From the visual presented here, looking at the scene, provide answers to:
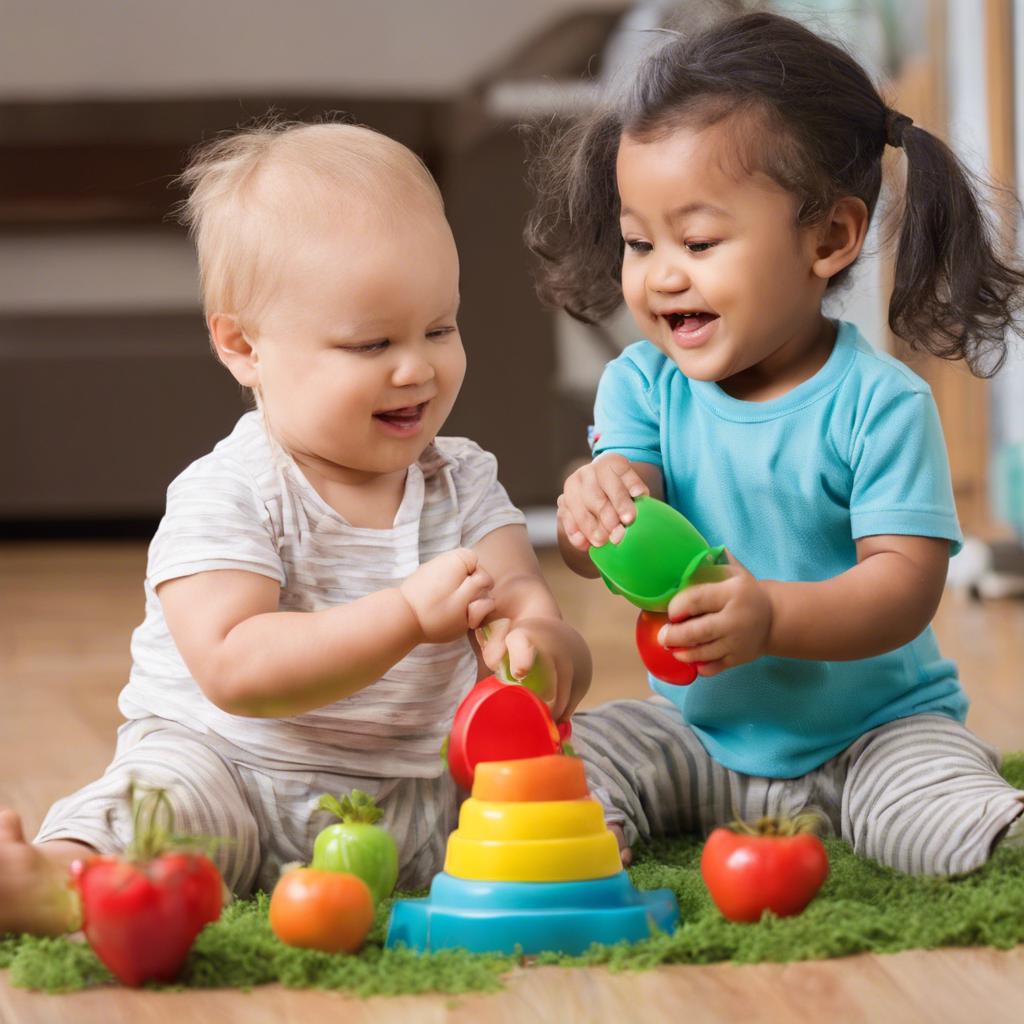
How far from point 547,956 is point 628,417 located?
0.48 m

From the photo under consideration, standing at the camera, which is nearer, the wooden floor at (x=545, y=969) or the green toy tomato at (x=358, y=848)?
the wooden floor at (x=545, y=969)

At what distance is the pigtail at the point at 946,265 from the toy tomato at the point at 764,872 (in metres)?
0.43

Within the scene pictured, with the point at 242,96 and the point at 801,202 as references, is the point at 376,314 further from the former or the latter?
the point at 242,96

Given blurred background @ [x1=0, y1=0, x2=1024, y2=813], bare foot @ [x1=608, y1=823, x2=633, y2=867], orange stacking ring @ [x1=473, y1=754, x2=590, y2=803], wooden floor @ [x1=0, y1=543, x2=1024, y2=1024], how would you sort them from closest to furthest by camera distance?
wooden floor @ [x1=0, y1=543, x2=1024, y2=1024] < orange stacking ring @ [x1=473, y1=754, x2=590, y2=803] < bare foot @ [x1=608, y1=823, x2=633, y2=867] < blurred background @ [x1=0, y1=0, x2=1024, y2=813]

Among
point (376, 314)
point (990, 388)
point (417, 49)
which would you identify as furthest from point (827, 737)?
point (417, 49)

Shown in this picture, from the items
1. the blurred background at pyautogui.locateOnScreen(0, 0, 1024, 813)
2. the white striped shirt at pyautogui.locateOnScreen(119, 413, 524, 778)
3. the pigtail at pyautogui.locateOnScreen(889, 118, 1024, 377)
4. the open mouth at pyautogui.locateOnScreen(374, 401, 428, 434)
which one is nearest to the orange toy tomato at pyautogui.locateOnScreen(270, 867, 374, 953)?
the white striped shirt at pyautogui.locateOnScreen(119, 413, 524, 778)

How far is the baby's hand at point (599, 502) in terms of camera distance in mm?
957

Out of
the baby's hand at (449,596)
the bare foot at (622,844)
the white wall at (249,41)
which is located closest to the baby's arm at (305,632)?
the baby's hand at (449,596)

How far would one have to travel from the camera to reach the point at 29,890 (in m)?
0.85

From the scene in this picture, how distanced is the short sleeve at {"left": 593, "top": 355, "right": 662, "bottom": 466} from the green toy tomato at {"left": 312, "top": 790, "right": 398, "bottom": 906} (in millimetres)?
372

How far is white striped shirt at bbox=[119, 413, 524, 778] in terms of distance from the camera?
3.31 feet

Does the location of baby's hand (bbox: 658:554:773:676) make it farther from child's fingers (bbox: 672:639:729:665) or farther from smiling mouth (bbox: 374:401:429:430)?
smiling mouth (bbox: 374:401:429:430)

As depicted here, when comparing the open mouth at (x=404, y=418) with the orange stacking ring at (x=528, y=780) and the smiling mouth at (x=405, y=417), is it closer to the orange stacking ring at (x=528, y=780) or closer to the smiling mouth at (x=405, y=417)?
the smiling mouth at (x=405, y=417)

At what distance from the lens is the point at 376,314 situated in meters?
1.01
